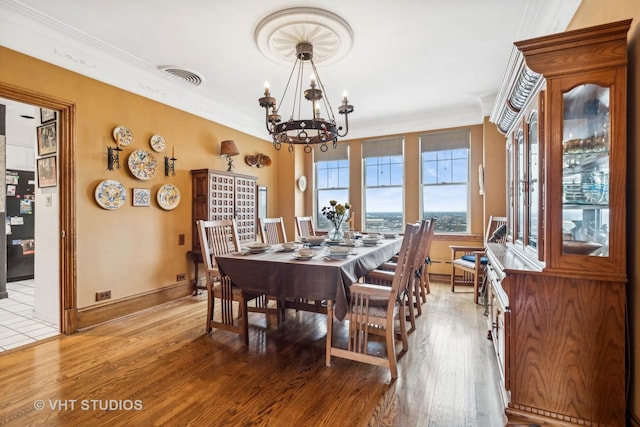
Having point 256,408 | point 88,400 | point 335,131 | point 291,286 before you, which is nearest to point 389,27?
point 335,131

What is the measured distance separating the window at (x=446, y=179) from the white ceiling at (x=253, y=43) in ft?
2.57

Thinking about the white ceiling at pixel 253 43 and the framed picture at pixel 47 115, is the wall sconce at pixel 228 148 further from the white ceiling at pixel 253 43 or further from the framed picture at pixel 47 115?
the framed picture at pixel 47 115

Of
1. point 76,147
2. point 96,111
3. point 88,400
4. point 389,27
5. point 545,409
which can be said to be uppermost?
point 389,27

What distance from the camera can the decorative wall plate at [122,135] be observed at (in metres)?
3.27

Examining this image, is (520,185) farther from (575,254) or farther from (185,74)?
(185,74)

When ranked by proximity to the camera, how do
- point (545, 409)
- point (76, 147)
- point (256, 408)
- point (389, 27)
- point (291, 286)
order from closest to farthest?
1. point (545, 409)
2. point (256, 408)
3. point (291, 286)
4. point (389, 27)
5. point (76, 147)

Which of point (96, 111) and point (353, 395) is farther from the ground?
point (96, 111)

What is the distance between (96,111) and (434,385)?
3890 millimetres

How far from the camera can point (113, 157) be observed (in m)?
3.25

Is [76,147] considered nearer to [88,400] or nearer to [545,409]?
[88,400]

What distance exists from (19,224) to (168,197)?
3682 millimetres

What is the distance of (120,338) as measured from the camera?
281 cm

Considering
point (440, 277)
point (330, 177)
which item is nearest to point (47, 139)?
point (330, 177)

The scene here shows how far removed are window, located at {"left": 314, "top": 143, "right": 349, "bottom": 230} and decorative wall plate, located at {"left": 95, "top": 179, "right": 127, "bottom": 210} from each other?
11.6ft
